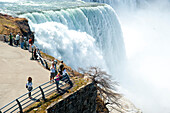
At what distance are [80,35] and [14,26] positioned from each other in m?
10.3

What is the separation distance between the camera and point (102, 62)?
31219 millimetres

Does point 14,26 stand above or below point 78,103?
above

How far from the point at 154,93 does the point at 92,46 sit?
50.0ft

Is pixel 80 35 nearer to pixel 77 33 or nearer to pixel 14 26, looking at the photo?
pixel 77 33

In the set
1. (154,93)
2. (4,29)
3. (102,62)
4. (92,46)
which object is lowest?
(154,93)

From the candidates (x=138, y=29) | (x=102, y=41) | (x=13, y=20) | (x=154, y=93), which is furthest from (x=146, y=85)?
(x=138, y=29)

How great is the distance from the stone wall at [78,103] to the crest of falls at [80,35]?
1196 cm

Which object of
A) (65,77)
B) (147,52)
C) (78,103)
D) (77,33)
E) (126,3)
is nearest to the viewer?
(78,103)

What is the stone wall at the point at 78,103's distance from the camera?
8484 millimetres

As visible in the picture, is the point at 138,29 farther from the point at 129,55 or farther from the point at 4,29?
the point at 4,29

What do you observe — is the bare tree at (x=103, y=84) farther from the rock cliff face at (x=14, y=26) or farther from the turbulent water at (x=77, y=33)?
the rock cliff face at (x=14, y=26)

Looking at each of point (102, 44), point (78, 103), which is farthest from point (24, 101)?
point (102, 44)

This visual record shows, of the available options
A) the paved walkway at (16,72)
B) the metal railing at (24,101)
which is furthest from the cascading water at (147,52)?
the metal railing at (24,101)

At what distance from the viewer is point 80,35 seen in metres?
28.0
